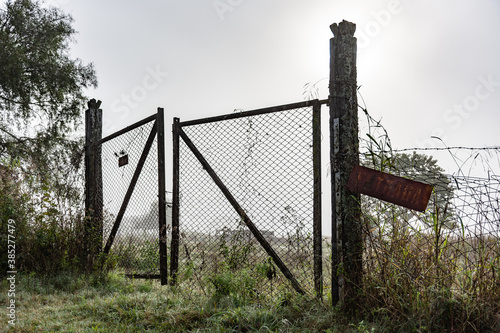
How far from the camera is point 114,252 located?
21.2ft

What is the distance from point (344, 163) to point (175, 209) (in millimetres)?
2554

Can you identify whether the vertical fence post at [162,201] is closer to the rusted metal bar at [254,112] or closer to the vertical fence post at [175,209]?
the vertical fence post at [175,209]

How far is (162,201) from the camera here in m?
5.41

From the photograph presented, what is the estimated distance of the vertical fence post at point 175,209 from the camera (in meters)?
5.16

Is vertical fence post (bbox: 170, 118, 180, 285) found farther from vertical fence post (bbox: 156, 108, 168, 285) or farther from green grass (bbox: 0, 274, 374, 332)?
green grass (bbox: 0, 274, 374, 332)

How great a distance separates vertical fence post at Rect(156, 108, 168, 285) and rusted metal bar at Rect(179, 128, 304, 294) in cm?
42

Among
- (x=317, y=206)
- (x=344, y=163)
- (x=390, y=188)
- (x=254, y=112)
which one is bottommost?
(x=317, y=206)

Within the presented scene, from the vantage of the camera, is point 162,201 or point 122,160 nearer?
point 162,201

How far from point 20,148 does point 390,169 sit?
13.9 meters

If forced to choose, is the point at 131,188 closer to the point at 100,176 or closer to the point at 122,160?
the point at 122,160

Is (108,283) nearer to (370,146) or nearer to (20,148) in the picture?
(370,146)

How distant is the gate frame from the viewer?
5.39 meters

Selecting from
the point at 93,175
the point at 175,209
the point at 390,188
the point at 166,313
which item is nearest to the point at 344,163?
the point at 390,188

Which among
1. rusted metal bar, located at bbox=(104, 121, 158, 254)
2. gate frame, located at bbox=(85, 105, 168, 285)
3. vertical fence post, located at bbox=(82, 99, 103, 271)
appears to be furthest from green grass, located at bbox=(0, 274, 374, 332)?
vertical fence post, located at bbox=(82, 99, 103, 271)
